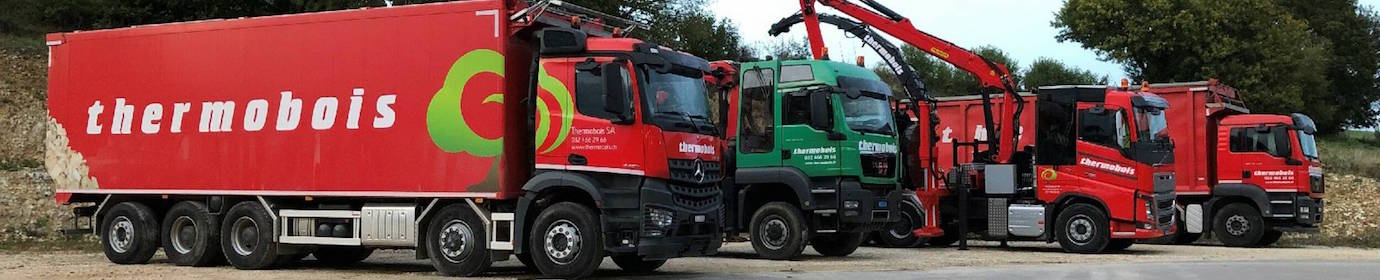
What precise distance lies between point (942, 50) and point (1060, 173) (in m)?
3.70

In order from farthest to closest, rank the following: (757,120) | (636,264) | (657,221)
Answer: (757,120) < (636,264) < (657,221)

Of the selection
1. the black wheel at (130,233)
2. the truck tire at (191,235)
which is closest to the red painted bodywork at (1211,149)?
the truck tire at (191,235)

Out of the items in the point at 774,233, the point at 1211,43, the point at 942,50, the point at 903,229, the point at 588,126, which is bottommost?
the point at 903,229

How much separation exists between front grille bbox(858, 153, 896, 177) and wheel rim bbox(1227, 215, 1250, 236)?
28.0 ft

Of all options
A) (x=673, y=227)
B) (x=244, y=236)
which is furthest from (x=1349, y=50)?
(x=244, y=236)

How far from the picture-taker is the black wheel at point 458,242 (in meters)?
13.5

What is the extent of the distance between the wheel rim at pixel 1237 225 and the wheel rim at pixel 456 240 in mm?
15482

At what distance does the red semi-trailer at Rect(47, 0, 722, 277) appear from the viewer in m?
12.9

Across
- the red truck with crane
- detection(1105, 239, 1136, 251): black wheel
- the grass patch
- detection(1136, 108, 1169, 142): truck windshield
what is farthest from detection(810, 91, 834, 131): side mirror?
the grass patch

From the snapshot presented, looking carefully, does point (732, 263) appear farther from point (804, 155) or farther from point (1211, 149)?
point (1211, 149)

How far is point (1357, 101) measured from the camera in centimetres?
6462

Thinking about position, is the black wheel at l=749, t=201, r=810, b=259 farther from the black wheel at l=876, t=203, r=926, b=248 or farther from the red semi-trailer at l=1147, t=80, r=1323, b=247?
the red semi-trailer at l=1147, t=80, r=1323, b=247

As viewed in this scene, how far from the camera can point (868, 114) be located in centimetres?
1798

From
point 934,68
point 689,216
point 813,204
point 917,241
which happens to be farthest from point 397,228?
point 934,68
